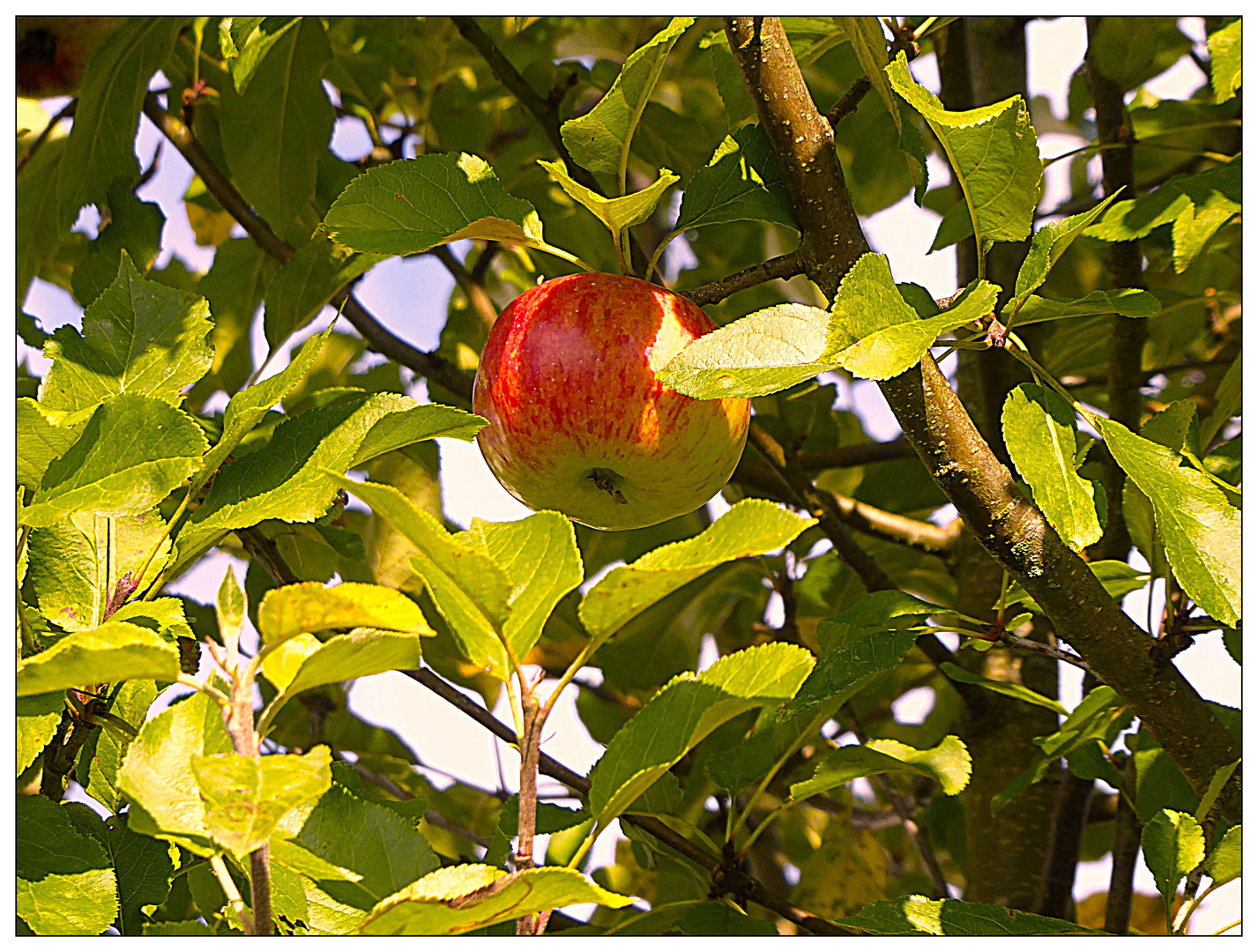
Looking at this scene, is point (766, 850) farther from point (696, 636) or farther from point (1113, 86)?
point (1113, 86)

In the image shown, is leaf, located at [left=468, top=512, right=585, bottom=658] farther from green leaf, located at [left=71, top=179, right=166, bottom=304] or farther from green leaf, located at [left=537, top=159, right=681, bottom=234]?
green leaf, located at [left=71, top=179, right=166, bottom=304]

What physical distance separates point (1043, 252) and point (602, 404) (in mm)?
250

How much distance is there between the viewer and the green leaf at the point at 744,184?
1.94ft

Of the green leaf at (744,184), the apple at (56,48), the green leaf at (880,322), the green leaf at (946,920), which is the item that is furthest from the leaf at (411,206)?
the apple at (56,48)

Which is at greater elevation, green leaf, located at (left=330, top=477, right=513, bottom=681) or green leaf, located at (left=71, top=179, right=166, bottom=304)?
green leaf, located at (left=71, top=179, right=166, bottom=304)

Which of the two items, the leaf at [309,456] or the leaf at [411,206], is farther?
the leaf at [411,206]

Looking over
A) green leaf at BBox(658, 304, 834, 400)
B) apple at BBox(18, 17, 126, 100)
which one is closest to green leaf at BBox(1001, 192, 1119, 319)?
green leaf at BBox(658, 304, 834, 400)

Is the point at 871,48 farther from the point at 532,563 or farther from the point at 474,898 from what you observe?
the point at 474,898

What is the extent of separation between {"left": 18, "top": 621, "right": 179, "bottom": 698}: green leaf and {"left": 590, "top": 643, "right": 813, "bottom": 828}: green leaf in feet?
0.54

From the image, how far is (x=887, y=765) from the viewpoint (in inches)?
24.6

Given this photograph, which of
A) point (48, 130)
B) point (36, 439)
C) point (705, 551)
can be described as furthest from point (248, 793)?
point (48, 130)

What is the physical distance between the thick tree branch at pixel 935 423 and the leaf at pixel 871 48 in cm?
4

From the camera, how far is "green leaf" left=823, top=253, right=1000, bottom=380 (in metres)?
0.42

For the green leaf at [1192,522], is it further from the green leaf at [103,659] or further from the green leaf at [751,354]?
the green leaf at [103,659]
